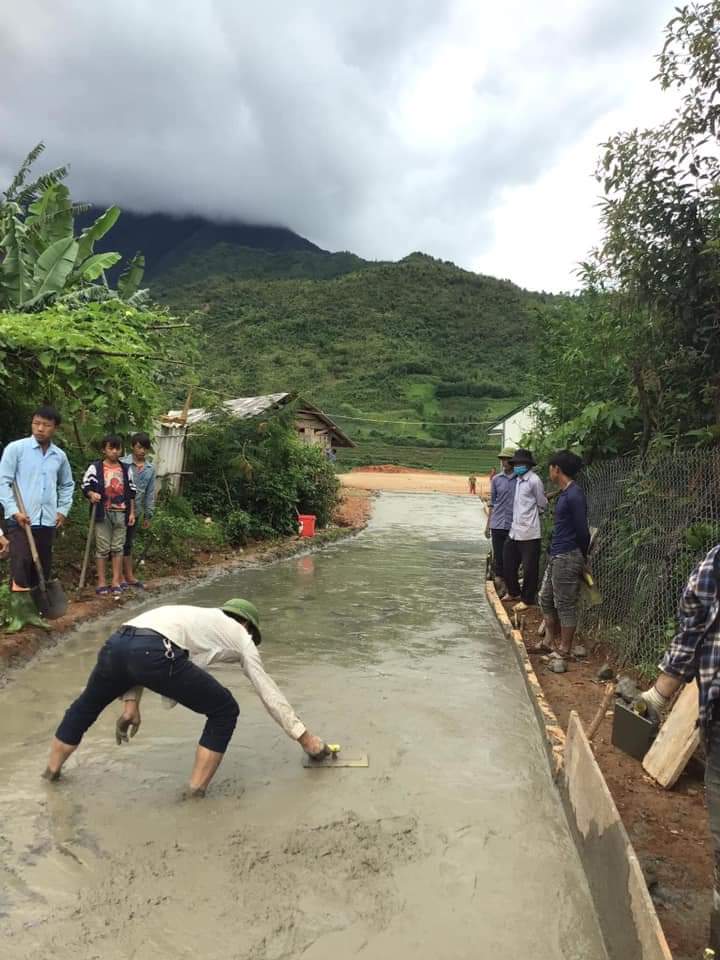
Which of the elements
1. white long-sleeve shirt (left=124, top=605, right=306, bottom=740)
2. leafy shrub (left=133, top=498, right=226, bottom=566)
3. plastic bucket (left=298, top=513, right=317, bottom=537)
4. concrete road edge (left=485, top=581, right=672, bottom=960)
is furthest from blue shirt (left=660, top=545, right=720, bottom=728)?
plastic bucket (left=298, top=513, right=317, bottom=537)

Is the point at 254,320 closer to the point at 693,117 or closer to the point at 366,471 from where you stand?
the point at 366,471

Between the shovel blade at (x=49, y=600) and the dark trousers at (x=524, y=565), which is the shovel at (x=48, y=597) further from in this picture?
the dark trousers at (x=524, y=565)

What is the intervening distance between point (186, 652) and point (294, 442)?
1205 centimetres

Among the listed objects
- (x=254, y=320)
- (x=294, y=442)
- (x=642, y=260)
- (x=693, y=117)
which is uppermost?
(x=254, y=320)

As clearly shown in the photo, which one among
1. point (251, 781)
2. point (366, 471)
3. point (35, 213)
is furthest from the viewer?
point (366, 471)

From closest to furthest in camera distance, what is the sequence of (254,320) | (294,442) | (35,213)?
(35,213) → (294,442) → (254,320)

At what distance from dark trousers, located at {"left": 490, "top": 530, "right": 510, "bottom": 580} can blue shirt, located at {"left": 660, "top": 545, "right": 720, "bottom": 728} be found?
21.6 feet

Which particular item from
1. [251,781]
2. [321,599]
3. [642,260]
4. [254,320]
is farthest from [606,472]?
[254,320]

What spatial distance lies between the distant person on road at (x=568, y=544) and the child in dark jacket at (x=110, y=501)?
184 inches

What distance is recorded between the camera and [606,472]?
7.66m

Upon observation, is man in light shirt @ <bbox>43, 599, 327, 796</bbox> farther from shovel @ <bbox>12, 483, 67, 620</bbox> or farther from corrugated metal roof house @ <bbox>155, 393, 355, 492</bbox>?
corrugated metal roof house @ <bbox>155, 393, 355, 492</bbox>

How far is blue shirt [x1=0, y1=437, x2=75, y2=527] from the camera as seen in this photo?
652 cm

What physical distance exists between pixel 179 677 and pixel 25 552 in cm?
339

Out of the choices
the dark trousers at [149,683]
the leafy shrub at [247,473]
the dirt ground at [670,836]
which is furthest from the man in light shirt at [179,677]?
the leafy shrub at [247,473]
